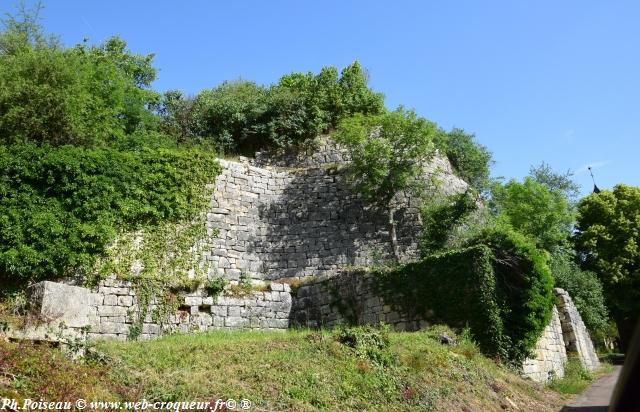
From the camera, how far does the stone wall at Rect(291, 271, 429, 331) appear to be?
13.9 meters

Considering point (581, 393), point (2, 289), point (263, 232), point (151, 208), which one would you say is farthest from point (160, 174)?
point (581, 393)

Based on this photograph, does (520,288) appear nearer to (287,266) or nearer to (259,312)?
(259,312)

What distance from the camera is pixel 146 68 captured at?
27016 mm

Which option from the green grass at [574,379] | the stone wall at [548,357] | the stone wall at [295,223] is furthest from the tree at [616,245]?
the stone wall at [548,357]

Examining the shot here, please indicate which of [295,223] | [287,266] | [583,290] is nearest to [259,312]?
[287,266]

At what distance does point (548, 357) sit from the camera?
13.3m

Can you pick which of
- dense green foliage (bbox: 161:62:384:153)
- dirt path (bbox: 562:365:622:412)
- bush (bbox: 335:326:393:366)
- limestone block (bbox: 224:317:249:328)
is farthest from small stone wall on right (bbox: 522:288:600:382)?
dense green foliage (bbox: 161:62:384:153)

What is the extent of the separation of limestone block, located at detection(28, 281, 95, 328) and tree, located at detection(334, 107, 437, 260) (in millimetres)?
10431

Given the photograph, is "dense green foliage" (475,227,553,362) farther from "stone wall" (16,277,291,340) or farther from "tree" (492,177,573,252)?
"tree" (492,177,573,252)

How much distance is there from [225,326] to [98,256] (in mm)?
3638

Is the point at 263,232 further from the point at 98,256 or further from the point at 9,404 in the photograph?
the point at 9,404

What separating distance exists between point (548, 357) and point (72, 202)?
1265 centimetres

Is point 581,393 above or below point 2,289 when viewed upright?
below

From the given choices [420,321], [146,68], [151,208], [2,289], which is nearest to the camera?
[2,289]
